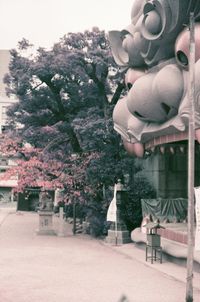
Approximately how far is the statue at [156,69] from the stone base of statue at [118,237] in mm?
4147

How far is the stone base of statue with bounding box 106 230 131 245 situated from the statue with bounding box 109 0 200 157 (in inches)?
163

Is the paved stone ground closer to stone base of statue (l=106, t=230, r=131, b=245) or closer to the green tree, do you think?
stone base of statue (l=106, t=230, r=131, b=245)

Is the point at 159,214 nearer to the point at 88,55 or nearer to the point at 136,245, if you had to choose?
the point at 136,245

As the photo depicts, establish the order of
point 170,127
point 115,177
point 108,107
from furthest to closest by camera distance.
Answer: point 108,107 < point 115,177 < point 170,127

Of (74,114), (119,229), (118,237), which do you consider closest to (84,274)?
(118,237)

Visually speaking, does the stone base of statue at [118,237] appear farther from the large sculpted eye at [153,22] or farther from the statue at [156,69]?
the large sculpted eye at [153,22]

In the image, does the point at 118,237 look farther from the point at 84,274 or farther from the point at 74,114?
Answer: the point at 74,114

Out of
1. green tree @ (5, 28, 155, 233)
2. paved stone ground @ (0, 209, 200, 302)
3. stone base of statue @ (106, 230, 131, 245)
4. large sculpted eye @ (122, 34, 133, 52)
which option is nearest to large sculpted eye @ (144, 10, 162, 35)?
large sculpted eye @ (122, 34, 133, 52)

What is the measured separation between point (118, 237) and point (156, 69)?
8756 mm

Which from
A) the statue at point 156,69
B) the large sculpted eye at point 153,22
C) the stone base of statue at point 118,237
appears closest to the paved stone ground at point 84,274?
the stone base of statue at point 118,237

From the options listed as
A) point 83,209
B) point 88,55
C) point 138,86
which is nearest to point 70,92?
point 88,55

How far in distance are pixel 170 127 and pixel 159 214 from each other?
556 centimetres

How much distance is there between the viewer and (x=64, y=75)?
2730cm

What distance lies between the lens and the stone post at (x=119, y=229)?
22812mm
